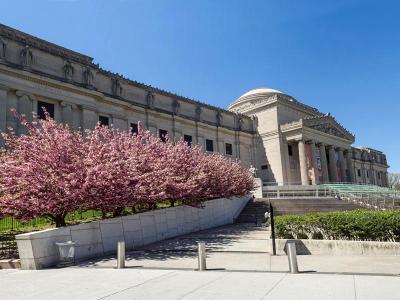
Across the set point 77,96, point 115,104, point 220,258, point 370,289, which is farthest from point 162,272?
point 115,104

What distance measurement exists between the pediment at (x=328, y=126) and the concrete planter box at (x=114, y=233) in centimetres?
3392

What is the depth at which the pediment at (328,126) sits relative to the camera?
53.8 metres

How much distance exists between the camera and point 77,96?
102ft

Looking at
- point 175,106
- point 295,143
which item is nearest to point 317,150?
point 295,143

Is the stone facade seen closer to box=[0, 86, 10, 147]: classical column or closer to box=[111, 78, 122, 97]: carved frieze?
Result: box=[111, 78, 122, 97]: carved frieze

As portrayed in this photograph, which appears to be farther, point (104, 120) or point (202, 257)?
point (104, 120)

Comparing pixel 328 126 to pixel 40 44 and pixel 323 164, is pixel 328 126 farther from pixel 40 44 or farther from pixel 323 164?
pixel 40 44

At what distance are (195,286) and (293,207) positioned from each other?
21.3 m

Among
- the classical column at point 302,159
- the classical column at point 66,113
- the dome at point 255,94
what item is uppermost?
the dome at point 255,94

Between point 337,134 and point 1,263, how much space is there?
189ft

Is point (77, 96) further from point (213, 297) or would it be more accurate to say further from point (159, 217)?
point (213, 297)

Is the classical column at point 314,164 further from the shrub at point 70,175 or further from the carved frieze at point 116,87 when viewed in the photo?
the shrub at point 70,175

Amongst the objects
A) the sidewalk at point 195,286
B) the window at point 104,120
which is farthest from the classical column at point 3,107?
the sidewalk at point 195,286

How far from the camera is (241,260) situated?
459 inches
